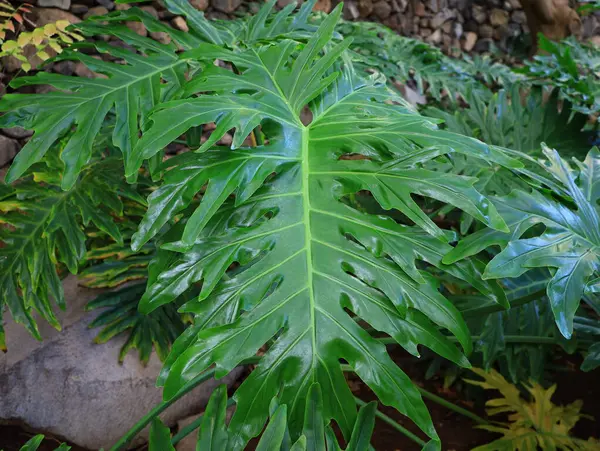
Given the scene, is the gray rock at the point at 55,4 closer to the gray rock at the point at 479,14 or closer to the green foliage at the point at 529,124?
the green foliage at the point at 529,124

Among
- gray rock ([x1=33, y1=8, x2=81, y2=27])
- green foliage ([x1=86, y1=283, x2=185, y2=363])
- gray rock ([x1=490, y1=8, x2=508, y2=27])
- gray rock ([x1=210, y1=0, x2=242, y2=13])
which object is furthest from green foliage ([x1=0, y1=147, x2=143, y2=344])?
gray rock ([x1=490, y1=8, x2=508, y2=27])

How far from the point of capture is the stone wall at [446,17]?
10.8 ft

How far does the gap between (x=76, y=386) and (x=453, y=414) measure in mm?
1216

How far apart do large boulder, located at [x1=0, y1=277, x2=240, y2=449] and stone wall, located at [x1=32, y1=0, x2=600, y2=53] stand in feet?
6.25

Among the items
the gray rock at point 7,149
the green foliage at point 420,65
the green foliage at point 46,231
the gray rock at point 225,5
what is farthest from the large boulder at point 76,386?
the gray rock at point 225,5

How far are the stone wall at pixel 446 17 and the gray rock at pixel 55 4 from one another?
0.75 m

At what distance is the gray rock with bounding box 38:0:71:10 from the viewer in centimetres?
213

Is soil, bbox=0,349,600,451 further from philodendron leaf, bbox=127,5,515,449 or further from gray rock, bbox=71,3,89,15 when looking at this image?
gray rock, bbox=71,3,89,15

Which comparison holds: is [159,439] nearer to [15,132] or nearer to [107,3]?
[15,132]

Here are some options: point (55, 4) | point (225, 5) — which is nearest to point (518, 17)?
point (225, 5)

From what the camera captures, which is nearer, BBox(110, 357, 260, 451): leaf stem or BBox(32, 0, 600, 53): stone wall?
BBox(110, 357, 260, 451): leaf stem

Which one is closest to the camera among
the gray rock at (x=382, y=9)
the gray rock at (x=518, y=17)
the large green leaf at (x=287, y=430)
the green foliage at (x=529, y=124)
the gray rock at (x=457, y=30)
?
the large green leaf at (x=287, y=430)

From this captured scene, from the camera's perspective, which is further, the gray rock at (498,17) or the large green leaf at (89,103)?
the gray rock at (498,17)

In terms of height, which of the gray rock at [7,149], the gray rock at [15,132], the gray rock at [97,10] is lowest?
the gray rock at [7,149]
